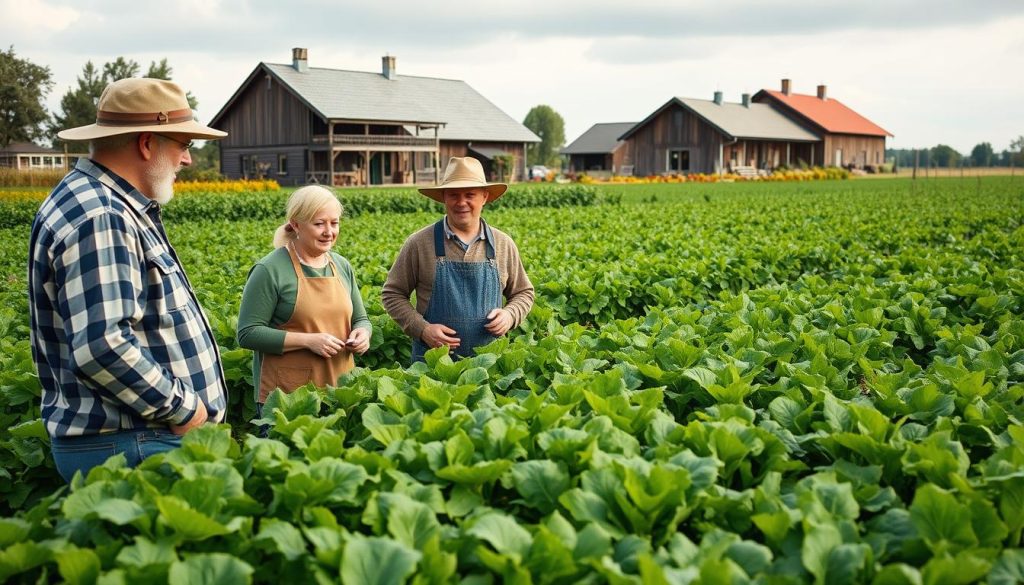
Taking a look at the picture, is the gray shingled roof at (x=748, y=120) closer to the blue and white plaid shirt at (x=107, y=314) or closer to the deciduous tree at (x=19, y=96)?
the deciduous tree at (x=19, y=96)

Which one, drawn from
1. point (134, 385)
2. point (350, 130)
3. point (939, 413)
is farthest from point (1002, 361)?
point (350, 130)

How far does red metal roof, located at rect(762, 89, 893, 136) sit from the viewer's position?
7559 cm

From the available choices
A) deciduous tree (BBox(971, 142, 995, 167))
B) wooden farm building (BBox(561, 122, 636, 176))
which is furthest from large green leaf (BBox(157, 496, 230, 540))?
deciduous tree (BBox(971, 142, 995, 167))

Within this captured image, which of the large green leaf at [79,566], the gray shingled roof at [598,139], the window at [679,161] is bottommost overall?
the large green leaf at [79,566]

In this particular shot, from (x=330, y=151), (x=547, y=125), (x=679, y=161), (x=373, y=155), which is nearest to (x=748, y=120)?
(x=679, y=161)

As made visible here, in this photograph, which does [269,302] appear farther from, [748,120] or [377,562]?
[748,120]

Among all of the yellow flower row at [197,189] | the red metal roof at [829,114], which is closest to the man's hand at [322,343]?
the yellow flower row at [197,189]

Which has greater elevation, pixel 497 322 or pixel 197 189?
pixel 197 189

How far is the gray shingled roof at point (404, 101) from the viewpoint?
50312 mm

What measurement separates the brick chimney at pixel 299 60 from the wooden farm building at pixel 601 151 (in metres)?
26.8

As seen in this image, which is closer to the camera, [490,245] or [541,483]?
[541,483]

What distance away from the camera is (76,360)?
2.82m

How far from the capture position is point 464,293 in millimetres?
5184

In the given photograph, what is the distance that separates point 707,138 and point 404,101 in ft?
80.0
